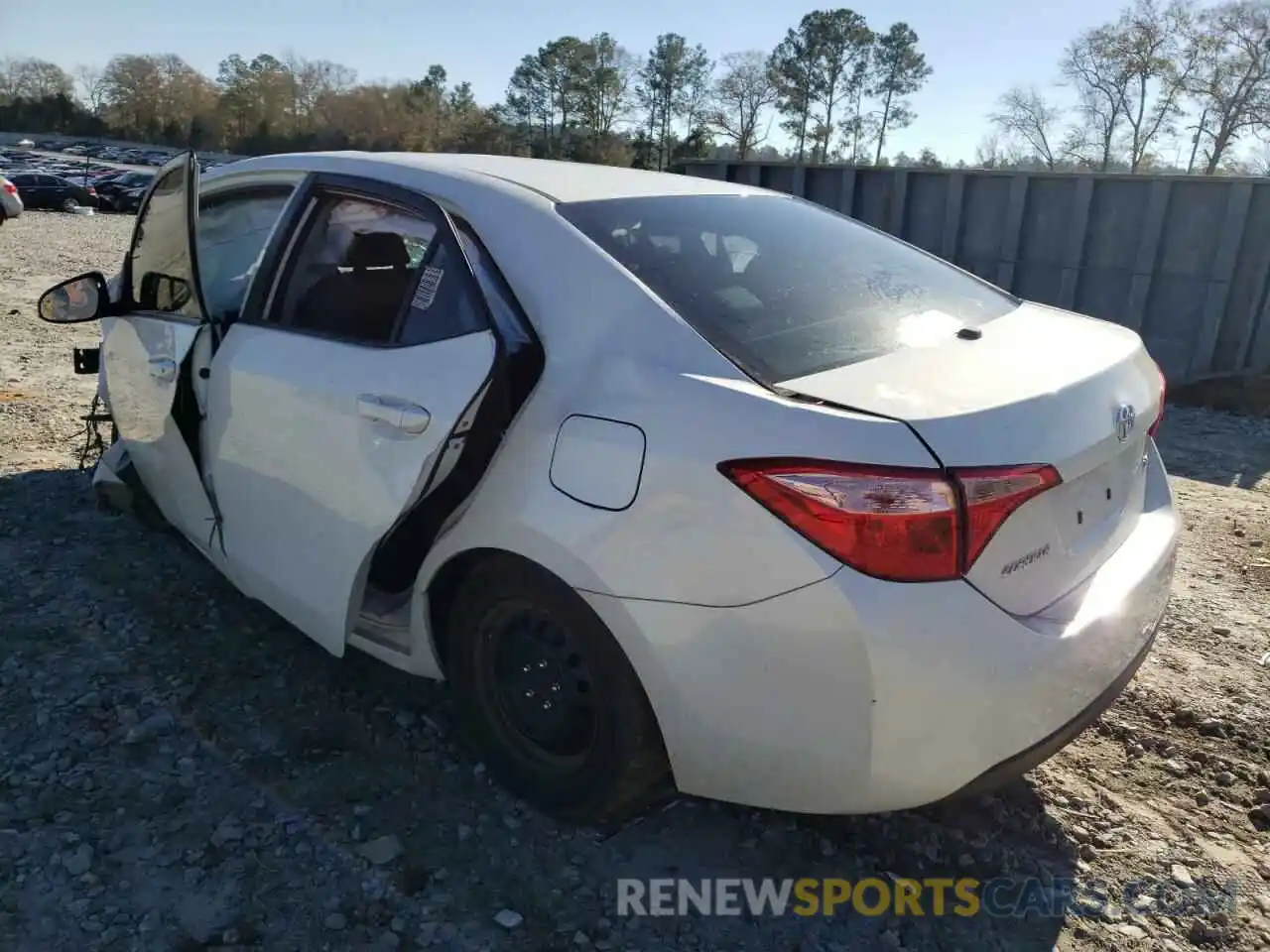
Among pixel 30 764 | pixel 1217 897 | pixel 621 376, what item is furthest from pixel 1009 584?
pixel 30 764

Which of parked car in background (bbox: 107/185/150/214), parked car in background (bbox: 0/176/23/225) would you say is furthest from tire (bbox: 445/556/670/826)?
parked car in background (bbox: 107/185/150/214)

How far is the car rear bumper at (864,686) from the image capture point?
1.83 metres

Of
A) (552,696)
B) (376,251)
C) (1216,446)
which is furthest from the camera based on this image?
(1216,446)

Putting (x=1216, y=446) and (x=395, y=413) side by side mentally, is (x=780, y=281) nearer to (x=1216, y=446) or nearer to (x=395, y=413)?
(x=395, y=413)

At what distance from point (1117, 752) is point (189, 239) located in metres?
3.40

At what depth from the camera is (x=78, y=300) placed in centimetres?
358

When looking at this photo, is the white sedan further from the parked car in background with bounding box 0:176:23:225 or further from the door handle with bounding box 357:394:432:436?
the parked car in background with bounding box 0:176:23:225

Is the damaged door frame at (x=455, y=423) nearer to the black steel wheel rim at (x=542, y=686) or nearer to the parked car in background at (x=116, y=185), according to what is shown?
the black steel wheel rim at (x=542, y=686)

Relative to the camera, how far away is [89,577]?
152 inches

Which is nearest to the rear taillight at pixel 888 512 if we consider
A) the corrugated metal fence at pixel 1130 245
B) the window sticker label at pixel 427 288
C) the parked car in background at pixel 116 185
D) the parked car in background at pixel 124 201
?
the window sticker label at pixel 427 288

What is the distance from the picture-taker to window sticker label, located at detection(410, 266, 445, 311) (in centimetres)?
253

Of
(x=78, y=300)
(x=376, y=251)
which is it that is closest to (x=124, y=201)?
(x=78, y=300)

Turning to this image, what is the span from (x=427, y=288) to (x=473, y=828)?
146cm

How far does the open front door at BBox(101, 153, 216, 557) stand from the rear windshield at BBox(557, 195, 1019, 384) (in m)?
1.49
